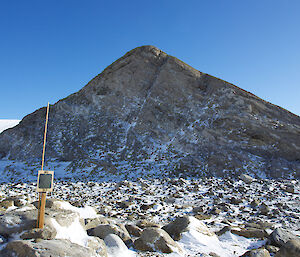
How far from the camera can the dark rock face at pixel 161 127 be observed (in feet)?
66.4

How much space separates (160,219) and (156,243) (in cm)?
380

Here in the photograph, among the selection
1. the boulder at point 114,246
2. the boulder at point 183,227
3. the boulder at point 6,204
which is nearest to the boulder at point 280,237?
the boulder at point 183,227

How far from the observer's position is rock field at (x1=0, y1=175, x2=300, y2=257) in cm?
525

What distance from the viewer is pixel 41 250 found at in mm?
4188

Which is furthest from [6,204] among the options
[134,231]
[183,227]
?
[183,227]

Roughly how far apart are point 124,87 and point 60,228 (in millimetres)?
25159

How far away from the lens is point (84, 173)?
19578mm

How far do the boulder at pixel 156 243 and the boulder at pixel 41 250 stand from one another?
1.89m

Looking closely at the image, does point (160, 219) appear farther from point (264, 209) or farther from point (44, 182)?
point (44, 182)

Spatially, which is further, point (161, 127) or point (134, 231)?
point (161, 127)

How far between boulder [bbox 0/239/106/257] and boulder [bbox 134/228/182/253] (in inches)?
74.3

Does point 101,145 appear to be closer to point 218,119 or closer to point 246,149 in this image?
point 218,119

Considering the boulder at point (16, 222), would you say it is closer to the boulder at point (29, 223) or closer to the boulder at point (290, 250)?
the boulder at point (29, 223)

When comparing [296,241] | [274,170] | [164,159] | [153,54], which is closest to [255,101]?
[274,170]
